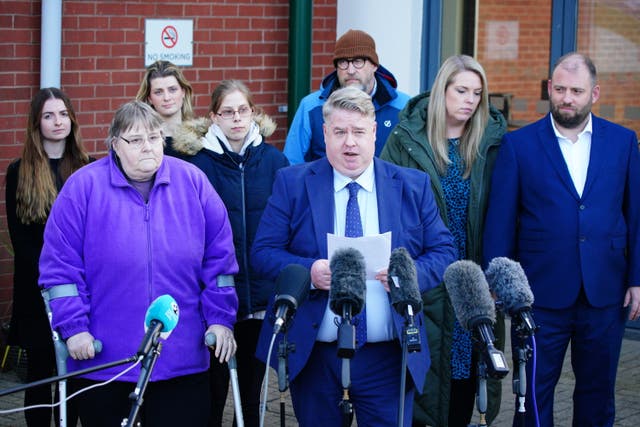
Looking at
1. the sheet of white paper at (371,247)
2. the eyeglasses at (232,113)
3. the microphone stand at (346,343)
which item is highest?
the eyeglasses at (232,113)

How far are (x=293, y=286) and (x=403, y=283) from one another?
1.32 ft

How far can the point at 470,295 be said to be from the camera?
429 centimetres

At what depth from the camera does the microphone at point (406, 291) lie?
4.21 metres

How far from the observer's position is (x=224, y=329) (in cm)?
514

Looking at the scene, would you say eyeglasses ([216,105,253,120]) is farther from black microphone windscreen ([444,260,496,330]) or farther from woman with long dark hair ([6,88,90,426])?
black microphone windscreen ([444,260,496,330])

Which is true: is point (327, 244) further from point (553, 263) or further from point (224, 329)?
point (553, 263)

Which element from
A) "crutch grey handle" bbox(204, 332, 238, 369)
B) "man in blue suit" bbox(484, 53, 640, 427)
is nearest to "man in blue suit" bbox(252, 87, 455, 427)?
"crutch grey handle" bbox(204, 332, 238, 369)

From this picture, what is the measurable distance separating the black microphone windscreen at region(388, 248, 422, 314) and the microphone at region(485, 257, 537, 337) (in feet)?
1.14

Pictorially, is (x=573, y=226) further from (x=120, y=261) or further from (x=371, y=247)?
(x=120, y=261)

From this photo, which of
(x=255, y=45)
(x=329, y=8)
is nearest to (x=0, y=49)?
(x=255, y=45)

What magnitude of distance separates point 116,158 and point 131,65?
155 inches

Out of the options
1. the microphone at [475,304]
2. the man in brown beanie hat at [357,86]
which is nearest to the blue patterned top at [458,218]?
the man in brown beanie hat at [357,86]

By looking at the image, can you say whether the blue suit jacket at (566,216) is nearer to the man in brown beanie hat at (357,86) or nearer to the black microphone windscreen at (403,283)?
the man in brown beanie hat at (357,86)

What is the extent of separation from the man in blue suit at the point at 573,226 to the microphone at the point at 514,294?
1.36m
